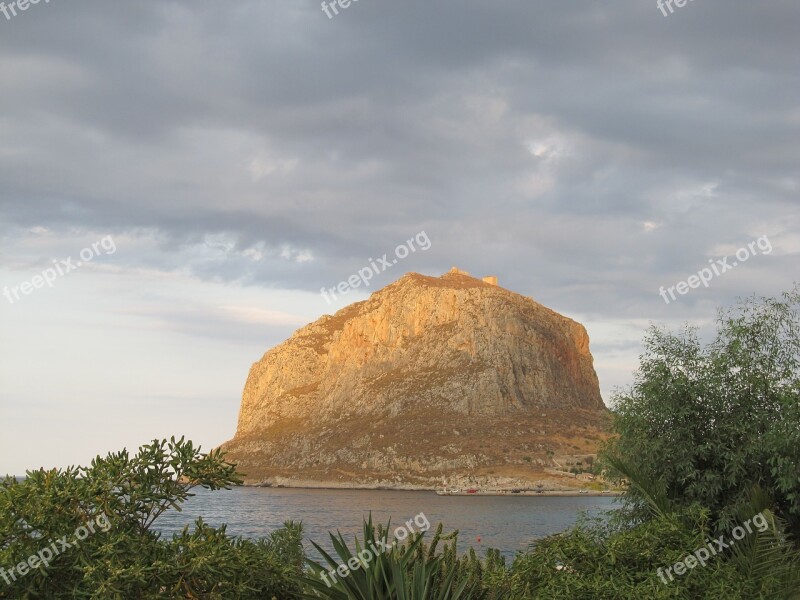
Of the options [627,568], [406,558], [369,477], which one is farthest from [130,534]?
[369,477]

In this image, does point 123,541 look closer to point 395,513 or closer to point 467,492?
point 395,513

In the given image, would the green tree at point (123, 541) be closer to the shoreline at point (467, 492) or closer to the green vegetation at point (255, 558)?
the green vegetation at point (255, 558)

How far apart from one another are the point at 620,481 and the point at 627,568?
14644 millimetres

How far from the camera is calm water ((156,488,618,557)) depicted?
88.5 m

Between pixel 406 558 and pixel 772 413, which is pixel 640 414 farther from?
pixel 406 558

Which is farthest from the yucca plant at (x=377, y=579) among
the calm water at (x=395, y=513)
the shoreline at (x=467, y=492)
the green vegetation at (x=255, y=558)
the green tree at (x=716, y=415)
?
the shoreline at (x=467, y=492)

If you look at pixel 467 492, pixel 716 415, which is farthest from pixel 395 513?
pixel 716 415

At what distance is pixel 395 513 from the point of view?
116438 millimetres

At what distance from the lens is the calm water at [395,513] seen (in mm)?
88500

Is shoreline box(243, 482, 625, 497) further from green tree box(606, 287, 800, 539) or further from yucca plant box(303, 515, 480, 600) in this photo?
yucca plant box(303, 515, 480, 600)

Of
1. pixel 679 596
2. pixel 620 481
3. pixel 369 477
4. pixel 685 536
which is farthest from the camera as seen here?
pixel 369 477

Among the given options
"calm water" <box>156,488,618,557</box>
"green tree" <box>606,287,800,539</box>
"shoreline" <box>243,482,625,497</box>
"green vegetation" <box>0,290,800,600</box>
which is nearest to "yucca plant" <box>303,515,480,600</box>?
"green vegetation" <box>0,290,800,600</box>

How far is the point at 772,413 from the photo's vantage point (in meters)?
22.2

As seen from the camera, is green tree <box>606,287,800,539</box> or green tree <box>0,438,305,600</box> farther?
green tree <box>606,287,800,539</box>
